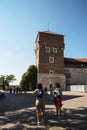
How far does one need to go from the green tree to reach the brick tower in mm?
1350

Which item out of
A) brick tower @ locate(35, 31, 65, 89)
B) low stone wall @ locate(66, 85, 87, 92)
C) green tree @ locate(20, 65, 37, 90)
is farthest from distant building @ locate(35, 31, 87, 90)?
low stone wall @ locate(66, 85, 87, 92)

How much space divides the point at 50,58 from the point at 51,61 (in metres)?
0.87

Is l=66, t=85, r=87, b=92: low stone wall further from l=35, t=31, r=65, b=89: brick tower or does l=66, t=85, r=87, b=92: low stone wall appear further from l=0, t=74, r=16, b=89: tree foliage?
l=0, t=74, r=16, b=89: tree foliage

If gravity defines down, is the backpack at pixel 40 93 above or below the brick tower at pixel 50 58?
below

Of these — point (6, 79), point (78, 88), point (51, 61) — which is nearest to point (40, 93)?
point (78, 88)

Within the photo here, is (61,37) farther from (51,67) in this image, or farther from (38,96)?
(38,96)

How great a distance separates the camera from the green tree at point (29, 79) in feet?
189

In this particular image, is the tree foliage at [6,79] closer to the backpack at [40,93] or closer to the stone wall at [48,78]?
the stone wall at [48,78]

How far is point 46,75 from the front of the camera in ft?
191

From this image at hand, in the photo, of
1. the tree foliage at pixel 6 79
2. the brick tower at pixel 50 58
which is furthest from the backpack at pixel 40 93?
the tree foliage at pixel 6 79

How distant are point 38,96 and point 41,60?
48766 mm

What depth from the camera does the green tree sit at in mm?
57625

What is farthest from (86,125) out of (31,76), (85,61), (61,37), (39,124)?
(85,61)

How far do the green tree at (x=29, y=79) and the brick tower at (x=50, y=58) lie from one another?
4.43 ft
